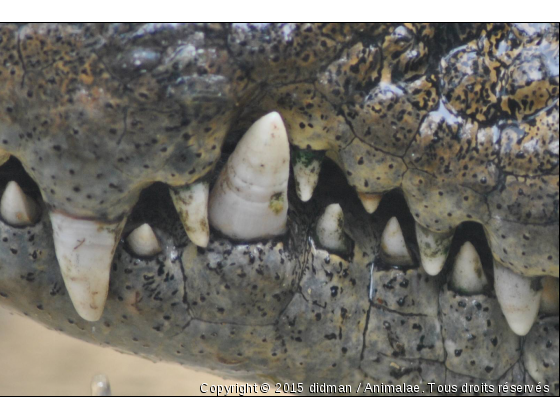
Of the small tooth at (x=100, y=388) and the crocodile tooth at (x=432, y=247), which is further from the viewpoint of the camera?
the small tooth at (x=100, y=388)

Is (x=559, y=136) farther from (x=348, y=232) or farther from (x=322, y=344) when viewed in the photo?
(x=322, y=344)

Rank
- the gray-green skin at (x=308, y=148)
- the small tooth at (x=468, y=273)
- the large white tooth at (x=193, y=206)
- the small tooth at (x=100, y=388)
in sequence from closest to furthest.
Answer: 1. the gray-green skin at (x=308, y=148)
2. the large white tooth at (x=193, y=206)
3. the small tooth at (x=468, y=273)
4. the small tooth at (x=100, y=388)

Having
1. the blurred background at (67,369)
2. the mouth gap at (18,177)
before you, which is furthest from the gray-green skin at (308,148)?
the blurred background at (67,369)

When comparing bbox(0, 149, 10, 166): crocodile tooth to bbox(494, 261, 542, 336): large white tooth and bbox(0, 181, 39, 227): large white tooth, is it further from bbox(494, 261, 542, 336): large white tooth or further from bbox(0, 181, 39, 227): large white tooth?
bbox(494, 261, 542, 336): large white tooth

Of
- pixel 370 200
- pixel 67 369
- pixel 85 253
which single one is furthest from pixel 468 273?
pixel 67 369

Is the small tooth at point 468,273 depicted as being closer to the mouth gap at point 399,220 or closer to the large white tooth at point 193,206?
the mouth gap at point 399,220

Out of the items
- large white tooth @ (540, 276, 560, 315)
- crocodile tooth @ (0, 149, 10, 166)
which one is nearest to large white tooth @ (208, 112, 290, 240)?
crocodile tooth @ (0, 149, 10, 166)
